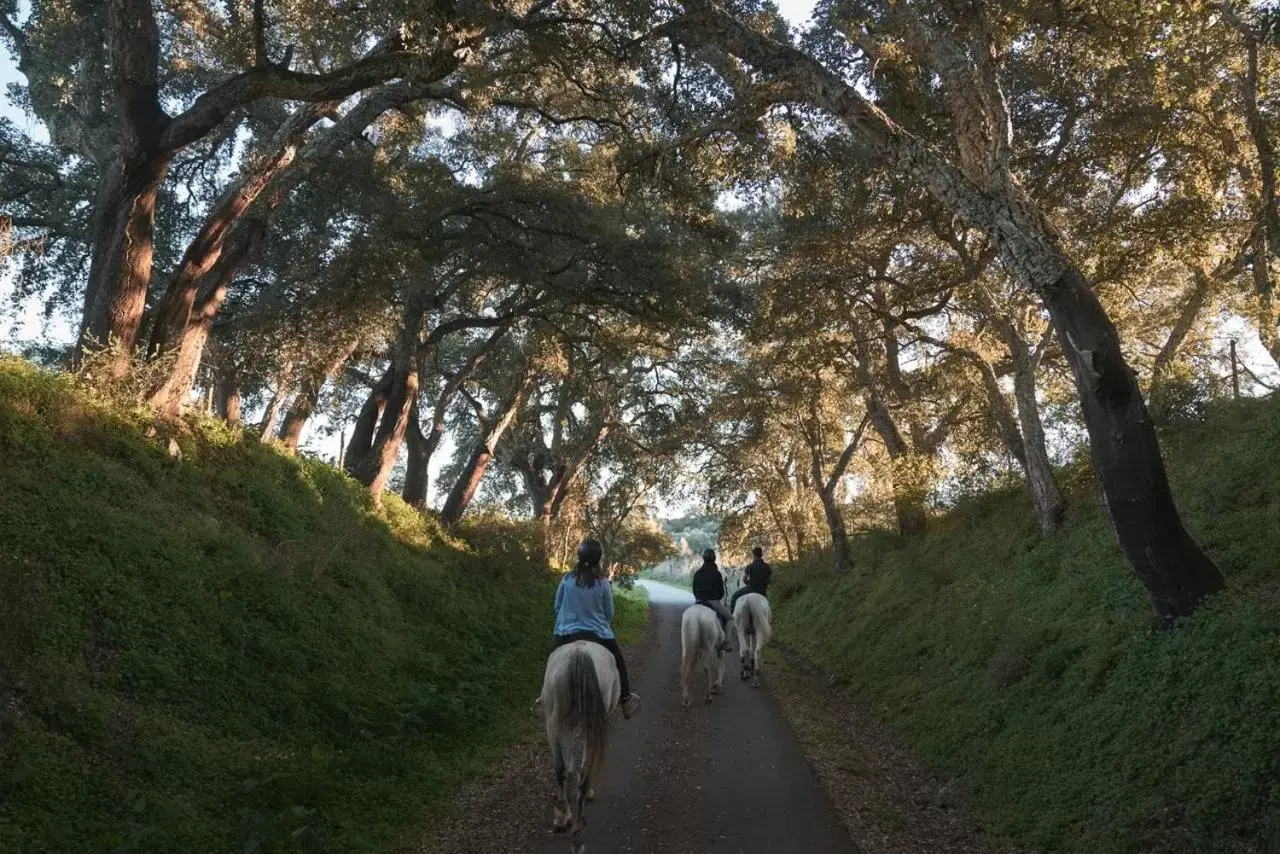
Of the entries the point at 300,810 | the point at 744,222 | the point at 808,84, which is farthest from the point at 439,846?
the point at 744,222

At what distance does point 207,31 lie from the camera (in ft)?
44.7

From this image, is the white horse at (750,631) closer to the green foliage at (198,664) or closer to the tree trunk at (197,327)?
the green foliage at (198,664)

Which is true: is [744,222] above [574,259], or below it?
above

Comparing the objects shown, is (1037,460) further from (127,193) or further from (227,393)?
(227,393)

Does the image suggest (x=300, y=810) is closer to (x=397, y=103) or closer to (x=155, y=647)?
(x=155, y=647)

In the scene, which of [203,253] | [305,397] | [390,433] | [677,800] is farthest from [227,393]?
[677,800]

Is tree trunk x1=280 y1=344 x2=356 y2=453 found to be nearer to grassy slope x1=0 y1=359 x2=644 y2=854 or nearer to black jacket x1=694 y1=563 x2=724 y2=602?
grassy slope x1=0 y1=359 x2=644 y2=854

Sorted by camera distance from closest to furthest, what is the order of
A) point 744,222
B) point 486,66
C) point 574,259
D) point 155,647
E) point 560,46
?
point 155,647 → point 560,46 → point 486,66 → point 574,259 → point 744,222

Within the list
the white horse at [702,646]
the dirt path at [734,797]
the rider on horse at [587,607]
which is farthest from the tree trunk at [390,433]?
the rider on horse at [587,607]

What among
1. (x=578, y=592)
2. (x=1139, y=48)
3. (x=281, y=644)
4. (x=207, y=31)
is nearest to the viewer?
(x=578, y=592)

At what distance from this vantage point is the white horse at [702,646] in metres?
11.1

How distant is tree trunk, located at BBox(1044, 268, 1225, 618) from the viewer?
20.3ft

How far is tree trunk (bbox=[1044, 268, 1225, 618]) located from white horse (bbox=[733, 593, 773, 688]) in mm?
7051

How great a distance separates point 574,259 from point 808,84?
293 inches
